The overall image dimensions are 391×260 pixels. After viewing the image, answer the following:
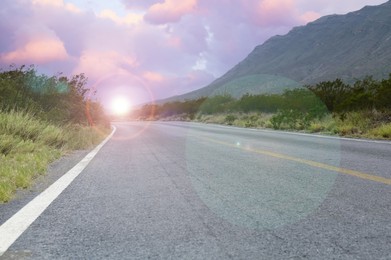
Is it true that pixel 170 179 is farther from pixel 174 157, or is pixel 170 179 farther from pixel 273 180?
pixel 174 157

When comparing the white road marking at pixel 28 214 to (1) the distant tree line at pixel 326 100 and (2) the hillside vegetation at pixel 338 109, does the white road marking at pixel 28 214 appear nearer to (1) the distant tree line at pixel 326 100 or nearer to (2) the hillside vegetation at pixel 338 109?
(2) the hillside vegetation at pixel 338 109

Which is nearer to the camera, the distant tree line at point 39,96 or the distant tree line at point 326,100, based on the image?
the distant tree line at point 39,96

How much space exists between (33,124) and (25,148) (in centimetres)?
216

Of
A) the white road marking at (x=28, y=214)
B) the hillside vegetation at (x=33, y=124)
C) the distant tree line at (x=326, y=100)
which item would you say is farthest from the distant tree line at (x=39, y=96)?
the distant tree line at (x=326, y=100)

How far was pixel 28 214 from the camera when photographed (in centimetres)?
396

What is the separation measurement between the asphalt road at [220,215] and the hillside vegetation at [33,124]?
3.06 feet

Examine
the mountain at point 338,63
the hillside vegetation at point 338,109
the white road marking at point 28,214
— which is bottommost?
the white road marking at point 28,214

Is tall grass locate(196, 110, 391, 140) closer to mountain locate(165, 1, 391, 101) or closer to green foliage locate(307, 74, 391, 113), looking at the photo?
green foliage locate(307, 74, 391, 113)

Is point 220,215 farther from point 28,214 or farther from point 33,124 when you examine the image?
point 33,124

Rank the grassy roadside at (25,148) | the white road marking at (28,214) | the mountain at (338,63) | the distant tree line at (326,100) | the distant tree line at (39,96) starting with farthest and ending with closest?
1. the mountain at (338,63)
2. the distant tree line at (326,100)
3. the distant tree line at (39,96)
4. the grassy roadside at (25,148)
5. the white road marking at (28,214)

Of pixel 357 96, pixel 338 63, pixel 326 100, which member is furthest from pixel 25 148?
pixel 338 63

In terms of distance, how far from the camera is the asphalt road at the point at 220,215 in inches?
112

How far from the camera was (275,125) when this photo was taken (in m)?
21.6

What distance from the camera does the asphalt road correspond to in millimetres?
2844
